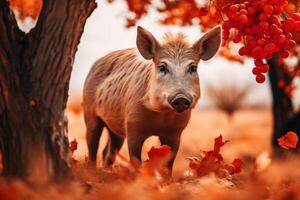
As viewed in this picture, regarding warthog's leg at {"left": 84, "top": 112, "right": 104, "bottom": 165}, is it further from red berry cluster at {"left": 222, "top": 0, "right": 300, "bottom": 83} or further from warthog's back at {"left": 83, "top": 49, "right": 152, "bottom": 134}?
red berry cluster at {"left": 222, "top": 0, "right": 300, "bottom": 83}

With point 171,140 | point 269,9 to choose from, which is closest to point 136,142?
point 171,140

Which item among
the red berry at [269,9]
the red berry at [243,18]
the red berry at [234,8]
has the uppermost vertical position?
the red berry at [234,8]

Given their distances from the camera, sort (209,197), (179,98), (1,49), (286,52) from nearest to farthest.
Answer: (209,197)
(1,49)
(286,52)
(179,98)

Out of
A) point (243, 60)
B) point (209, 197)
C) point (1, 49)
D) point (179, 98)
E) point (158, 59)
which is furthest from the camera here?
point (243, 60)

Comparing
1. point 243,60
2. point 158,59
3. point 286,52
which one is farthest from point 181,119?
point 243,60

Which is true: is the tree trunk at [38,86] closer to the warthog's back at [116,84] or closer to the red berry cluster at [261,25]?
the red berry cluster at [261,25]

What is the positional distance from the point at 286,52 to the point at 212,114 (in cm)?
3079

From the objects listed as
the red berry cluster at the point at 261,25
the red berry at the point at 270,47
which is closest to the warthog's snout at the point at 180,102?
the red berry cluster at the point at 261,25

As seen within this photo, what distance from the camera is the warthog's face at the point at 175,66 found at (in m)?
6.11

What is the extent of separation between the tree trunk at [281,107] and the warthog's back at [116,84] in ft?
15.8

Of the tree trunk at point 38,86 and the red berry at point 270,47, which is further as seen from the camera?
the red berry at point 270,47

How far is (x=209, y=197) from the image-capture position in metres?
4.22

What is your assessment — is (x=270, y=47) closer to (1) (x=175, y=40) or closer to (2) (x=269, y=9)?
(2) (x=269, y=9)

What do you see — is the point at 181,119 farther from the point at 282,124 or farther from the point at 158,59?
the point at 282,124
